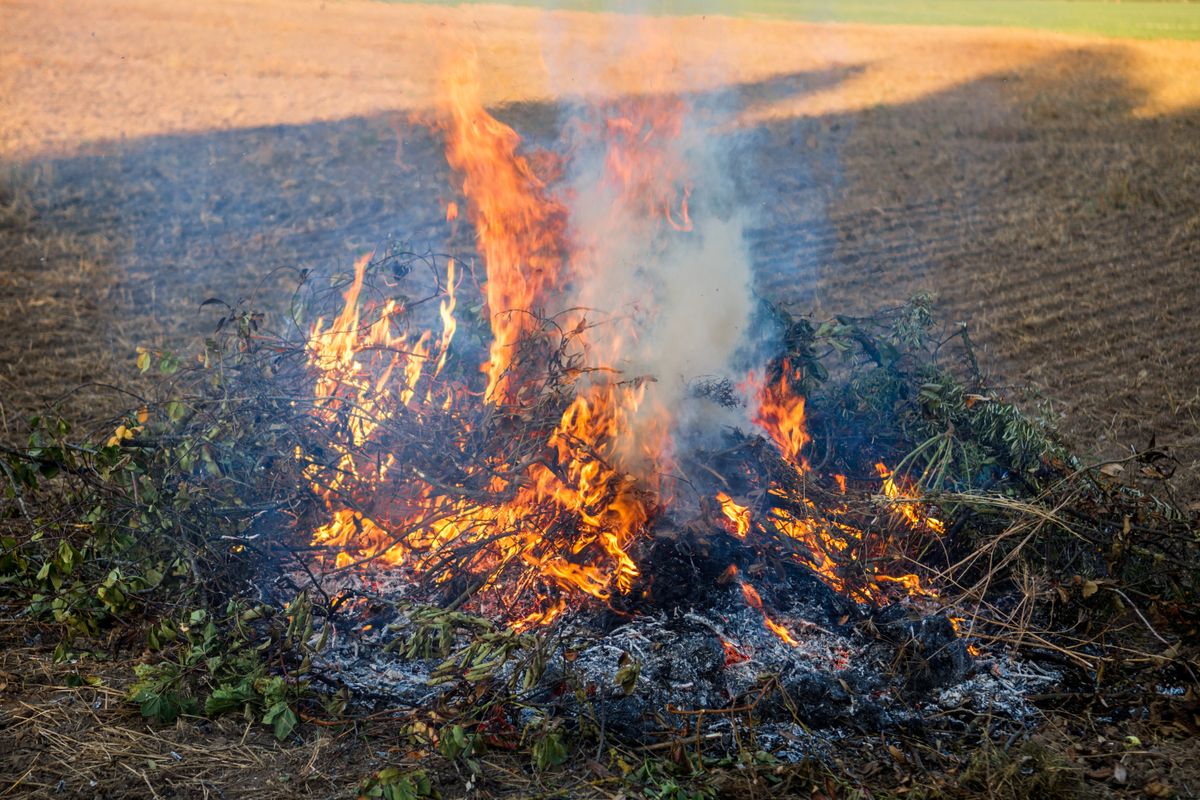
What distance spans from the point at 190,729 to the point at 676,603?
214 centimetres

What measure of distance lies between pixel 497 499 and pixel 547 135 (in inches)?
289

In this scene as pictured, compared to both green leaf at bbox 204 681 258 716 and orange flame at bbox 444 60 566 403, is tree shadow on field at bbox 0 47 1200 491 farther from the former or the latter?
green leaf at bbox 204 681 258 716

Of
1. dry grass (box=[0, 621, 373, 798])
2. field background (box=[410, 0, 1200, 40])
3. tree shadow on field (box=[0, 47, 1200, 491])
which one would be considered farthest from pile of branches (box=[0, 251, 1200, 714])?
field background (box=[410, 0, 1200, 40])

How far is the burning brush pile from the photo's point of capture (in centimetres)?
425

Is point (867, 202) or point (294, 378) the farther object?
point (867, 202)

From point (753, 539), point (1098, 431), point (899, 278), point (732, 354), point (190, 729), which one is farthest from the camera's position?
point (899, 278)

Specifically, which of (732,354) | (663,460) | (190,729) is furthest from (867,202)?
(190,729)

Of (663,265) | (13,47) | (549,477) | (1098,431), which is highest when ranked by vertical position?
(13,47)

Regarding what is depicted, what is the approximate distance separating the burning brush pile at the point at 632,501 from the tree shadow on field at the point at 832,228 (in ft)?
5.81

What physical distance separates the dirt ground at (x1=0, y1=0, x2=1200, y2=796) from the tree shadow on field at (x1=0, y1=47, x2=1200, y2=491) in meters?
0.05

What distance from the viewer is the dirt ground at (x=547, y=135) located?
753 cm

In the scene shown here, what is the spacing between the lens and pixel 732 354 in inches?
231

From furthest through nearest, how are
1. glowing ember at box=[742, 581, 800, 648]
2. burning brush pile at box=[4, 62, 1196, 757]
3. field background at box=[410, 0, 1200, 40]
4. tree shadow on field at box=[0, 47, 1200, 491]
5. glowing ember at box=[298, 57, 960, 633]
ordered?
field background at box=[410, 0, 1200, 40]
tree shadow on field at box=[0, 47, 1200, 491]
glowing ember at box=[298, 57, 960, 633]
glowing ember at box=[742, 581, 800, 648]
burning brush pile at box=[4, 62, 1196, 757]

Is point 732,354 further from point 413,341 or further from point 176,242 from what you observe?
point 176,242
